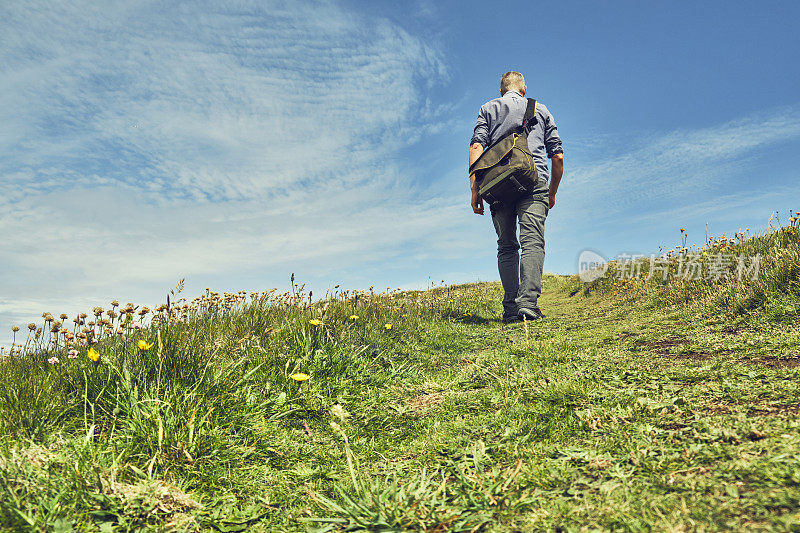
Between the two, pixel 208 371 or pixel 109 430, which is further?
pixel 208 371

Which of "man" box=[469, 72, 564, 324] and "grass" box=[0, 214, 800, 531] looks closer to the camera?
"grass" box=[0, 214, 800, 531]

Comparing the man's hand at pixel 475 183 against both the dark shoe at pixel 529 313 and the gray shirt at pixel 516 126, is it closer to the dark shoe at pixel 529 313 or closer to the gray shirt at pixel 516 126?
the gray shirt at pixel 516 126

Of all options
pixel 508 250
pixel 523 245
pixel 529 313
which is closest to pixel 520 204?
pixel 523 245

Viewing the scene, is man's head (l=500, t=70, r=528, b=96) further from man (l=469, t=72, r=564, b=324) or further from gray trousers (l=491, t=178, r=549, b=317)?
gray trousers (l=491, t=178, r=549, b=317)

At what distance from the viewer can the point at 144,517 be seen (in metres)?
2.05

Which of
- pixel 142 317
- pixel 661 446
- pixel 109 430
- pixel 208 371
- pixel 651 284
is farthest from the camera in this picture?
pixel 651 284

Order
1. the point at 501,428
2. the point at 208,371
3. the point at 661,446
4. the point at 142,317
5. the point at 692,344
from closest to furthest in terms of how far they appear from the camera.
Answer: the point at 661,446
the point at 501,428
the point at 208,371
the point at 692,344
the point at 142,317

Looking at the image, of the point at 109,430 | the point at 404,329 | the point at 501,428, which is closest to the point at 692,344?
the point at 501,428

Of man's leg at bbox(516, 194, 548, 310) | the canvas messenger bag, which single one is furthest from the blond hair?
man's leg at bbox(516, 194, 548, 310)

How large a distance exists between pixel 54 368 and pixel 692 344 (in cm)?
521

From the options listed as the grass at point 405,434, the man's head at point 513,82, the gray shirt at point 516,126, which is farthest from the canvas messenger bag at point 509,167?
the grass at point 405,434

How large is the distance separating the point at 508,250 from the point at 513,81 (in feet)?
9.14

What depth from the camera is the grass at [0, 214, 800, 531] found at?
1.72 meters

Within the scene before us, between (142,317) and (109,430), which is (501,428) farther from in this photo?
(142,317)
